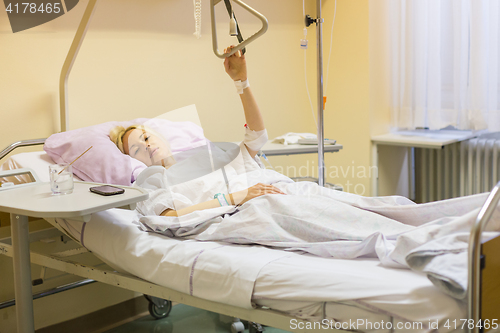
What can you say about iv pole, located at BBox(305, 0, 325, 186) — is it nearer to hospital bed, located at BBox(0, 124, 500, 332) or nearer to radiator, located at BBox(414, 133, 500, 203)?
hospital bed, located at BBox(0, 124, 500, 332)

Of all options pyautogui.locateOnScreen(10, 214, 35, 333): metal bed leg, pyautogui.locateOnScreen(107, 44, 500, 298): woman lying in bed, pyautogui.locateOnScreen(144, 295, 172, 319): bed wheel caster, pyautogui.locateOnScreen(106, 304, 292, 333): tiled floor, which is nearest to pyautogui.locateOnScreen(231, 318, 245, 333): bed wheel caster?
pyautogui.locateOnScreen(106, 304, 292, 333): tiled floor

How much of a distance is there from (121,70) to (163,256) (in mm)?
1358

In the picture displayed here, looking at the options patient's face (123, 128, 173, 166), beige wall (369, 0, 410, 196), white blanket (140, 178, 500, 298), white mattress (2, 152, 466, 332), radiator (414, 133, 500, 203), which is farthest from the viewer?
beige wall (369, 0, 410, 196)

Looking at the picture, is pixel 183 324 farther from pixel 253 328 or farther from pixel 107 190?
pixel 107 190

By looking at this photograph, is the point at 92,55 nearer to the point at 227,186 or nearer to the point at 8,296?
the point at 227,186

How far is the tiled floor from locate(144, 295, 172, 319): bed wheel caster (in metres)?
0.02

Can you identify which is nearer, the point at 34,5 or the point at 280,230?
the point at 280,230

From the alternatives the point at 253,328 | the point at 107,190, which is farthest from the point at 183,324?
the point at 107,190

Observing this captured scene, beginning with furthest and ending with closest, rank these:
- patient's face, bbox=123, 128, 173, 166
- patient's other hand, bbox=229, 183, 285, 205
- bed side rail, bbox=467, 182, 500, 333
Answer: patient's face, bbox=123, 128, 173, 166, patient's other hand, bbox=229, 183, 285, 205, bed side rail, bbox=467, 182, 500, 333

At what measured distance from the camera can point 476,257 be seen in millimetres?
835

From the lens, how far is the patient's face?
6.10 feet

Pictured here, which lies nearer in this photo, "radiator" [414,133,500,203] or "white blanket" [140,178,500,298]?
"white blanket" [140,178,500,298]

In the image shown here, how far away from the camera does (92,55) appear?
2221 mm

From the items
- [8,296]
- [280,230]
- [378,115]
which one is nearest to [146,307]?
[8,296]
